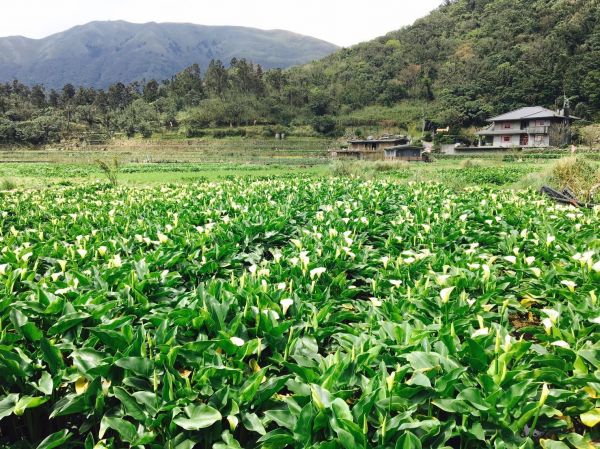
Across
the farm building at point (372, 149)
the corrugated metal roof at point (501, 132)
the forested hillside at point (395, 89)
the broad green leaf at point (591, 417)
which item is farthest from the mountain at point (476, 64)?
the broad green leaf at point (591, 417)

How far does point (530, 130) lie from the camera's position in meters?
57.5

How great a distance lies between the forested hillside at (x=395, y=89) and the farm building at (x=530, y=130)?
13.7 m

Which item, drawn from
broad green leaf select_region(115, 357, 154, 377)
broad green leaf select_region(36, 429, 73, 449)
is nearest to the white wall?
broad green leaf select_region(115, 357, 154, 377)

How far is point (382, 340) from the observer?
253 centimetres

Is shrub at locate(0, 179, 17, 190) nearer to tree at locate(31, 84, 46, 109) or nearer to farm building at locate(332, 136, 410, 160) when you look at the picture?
farm building at locate(332, 136, 410, 160)

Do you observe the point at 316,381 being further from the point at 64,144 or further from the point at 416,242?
the point at 64,144

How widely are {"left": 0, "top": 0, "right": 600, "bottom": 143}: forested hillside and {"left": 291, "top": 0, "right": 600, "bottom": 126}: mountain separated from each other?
0.87 ft

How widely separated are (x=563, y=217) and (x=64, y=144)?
80.1 meters

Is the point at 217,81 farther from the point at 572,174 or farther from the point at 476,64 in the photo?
the point at 572,174

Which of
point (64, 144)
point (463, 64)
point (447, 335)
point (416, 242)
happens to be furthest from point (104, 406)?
point (463, 64)

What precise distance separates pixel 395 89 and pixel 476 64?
19.4 meters

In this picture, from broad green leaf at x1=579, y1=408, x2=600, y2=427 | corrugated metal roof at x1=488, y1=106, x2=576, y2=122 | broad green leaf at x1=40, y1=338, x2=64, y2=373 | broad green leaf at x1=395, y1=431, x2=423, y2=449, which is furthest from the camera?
corrugated metal roof at x1=488, y1=106, x2=576, y2=122

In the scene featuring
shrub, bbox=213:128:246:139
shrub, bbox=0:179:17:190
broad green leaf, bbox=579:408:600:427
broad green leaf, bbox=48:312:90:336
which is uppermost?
shrub, bbox=213:128:246:139

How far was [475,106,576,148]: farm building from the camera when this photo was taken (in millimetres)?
55156
